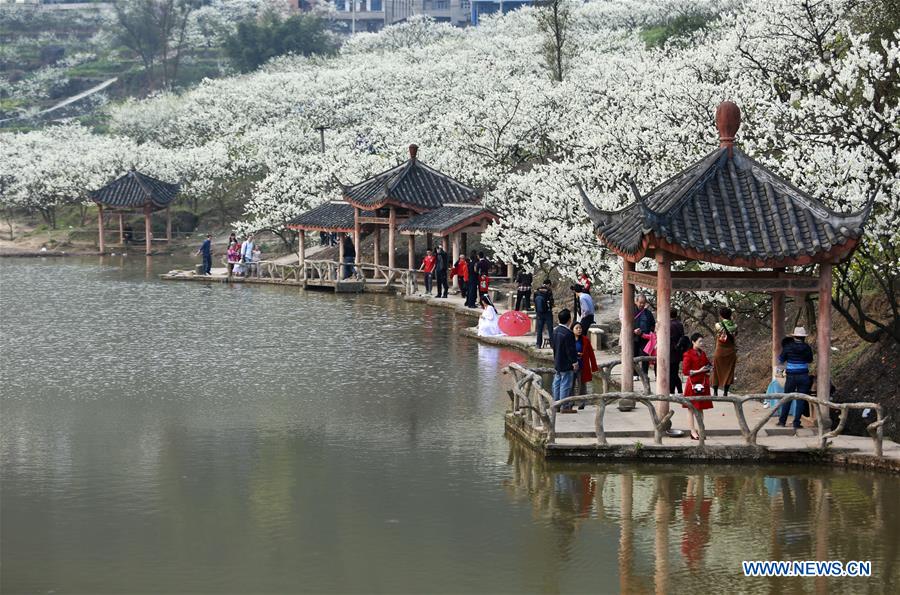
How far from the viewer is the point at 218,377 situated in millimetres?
27531

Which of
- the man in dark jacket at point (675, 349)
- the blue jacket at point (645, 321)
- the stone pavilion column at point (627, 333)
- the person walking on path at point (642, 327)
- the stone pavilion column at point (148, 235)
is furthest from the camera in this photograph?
the stone pavilion column at point (148, 235)

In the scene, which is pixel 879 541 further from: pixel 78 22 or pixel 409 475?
pixel 78 22

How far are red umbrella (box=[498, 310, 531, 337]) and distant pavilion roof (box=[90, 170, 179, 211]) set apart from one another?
113 ft

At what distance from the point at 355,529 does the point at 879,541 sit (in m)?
6.64

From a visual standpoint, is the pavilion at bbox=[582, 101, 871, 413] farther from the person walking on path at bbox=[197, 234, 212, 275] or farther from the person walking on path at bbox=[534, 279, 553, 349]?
the person walking on path at bbox=[197, 234, 212, 275]

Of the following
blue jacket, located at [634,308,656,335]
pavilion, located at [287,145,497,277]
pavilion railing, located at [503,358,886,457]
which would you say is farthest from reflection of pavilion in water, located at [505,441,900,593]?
pavilion, located at [287,145,497,277]

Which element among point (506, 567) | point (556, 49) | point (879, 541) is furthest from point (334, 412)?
point (556, 49)

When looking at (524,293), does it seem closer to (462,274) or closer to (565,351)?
(462,274)

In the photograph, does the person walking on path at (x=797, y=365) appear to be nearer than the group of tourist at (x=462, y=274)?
Yes

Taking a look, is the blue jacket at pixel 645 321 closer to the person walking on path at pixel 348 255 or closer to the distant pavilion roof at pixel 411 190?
the distant pavilion roof at pixel 411 190

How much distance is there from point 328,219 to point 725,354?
3152cm

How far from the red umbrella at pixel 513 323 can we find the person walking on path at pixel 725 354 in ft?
40.6

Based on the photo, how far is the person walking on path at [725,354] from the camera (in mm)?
21016

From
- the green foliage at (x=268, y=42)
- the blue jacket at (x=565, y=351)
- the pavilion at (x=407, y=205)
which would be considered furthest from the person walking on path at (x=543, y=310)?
the green foliage at (x=268, y=42)
